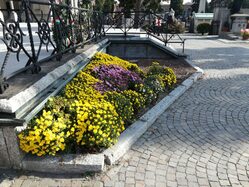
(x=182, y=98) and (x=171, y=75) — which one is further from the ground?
(x=171, y=75)

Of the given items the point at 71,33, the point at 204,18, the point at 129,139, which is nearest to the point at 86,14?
the point at 71,33

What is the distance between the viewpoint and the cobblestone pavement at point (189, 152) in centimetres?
278

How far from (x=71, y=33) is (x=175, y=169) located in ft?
13.2

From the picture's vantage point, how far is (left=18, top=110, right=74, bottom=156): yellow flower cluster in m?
2.70

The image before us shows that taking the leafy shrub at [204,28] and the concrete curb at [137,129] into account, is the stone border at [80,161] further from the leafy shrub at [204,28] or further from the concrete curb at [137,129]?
the leafy shrub at [204,28]

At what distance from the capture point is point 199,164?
3.10m

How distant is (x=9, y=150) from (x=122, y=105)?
1783 mm

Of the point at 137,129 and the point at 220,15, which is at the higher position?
the point at 220,15

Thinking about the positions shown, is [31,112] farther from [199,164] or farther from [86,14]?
[86,14]

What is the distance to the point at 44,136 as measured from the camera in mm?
2764

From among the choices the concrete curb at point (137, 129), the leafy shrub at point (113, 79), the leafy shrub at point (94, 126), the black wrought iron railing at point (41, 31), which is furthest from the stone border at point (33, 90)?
the concrete curb at point (137, 129)

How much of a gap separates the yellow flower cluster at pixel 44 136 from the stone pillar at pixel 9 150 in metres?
0.08

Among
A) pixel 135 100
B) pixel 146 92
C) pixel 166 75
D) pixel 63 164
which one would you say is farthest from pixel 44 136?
pixel 166 75

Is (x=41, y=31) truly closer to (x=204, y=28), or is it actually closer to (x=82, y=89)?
(x=82, y=89)
